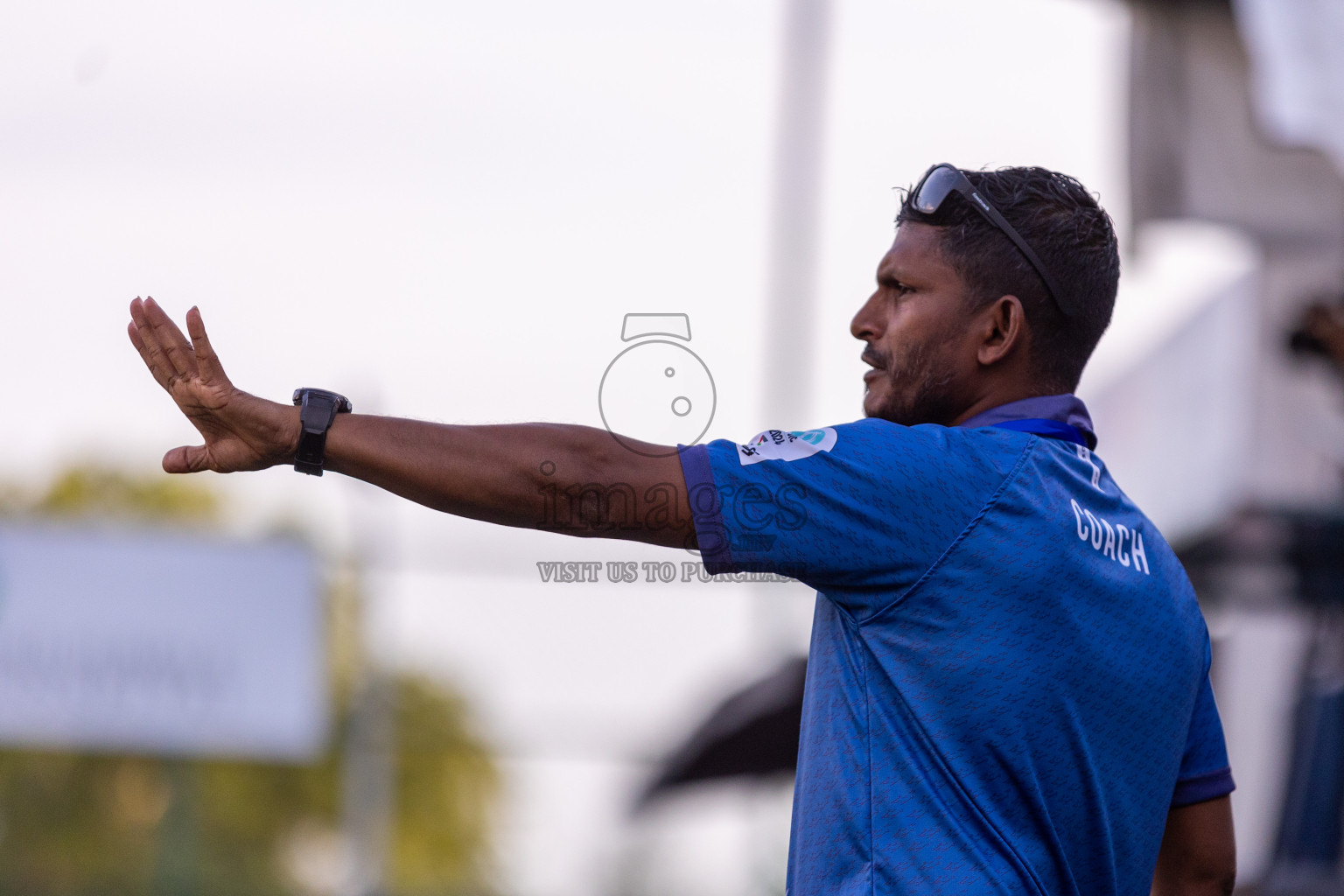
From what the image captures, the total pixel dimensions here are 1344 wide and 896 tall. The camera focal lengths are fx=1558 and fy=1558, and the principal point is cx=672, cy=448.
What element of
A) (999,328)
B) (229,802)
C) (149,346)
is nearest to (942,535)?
(999,328)

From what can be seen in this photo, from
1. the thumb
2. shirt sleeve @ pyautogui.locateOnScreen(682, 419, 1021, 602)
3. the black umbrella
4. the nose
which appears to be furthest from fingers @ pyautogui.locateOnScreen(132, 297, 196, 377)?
the black umbrella

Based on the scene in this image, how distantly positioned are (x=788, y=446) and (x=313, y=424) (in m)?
0.63

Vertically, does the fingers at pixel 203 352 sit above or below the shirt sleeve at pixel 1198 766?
above

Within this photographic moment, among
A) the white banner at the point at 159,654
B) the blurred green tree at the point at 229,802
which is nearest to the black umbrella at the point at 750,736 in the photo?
the white banner at the point at 159,654

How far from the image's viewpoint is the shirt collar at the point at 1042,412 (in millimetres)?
2314

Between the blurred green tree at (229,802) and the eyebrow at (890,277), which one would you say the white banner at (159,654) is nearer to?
the eyebrow at (890,277)

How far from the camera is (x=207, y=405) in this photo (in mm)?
2100

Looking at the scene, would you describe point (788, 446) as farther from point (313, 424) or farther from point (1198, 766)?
point (1198, 766)

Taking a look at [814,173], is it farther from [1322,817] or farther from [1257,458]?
[1322,817]

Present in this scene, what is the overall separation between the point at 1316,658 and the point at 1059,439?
365 cm

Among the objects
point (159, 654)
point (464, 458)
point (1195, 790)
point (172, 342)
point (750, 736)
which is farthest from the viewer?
point (159, 654)

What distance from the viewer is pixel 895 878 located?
2107 mm

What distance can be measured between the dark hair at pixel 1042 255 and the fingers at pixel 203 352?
1.07 m

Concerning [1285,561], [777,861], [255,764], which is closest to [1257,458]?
[1285,561]
